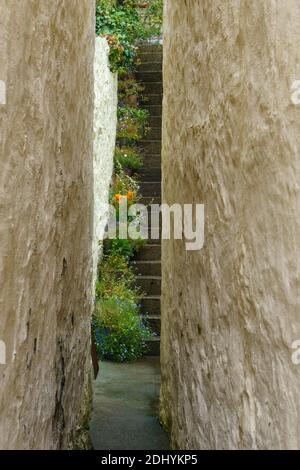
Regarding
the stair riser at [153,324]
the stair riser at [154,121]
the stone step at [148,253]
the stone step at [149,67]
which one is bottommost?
the stair riser at [153,324]

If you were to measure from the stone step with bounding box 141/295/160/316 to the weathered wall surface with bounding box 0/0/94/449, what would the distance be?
8.39ft

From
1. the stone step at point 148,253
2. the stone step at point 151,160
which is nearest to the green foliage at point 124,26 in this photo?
the stone step at point 151,160

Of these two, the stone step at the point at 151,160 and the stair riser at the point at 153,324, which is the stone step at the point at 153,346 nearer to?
the stair riser at the point at 153,324

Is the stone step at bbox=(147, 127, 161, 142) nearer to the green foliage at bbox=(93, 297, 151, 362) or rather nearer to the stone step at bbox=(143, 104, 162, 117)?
the stone step at bbox=(143, 104, 162, 117)

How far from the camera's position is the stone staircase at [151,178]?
20.7ft

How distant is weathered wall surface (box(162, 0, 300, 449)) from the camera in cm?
153

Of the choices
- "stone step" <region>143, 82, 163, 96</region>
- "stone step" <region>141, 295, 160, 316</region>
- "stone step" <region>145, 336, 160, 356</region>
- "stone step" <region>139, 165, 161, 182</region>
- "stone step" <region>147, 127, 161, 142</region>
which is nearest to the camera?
"stone step" <region>145, 336, 160, 356</region>

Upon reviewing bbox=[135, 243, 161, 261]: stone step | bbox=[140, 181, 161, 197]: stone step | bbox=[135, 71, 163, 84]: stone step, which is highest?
bbox=[135, 71, 163, 84]: stone step

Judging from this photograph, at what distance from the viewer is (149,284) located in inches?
257

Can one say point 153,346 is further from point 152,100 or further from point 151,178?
point 152,100

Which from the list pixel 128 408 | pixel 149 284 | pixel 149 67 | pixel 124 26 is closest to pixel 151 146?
pixel 149 67

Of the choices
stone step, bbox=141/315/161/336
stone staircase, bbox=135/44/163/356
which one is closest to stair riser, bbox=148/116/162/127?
stone staircase, bbox=135/44/163/356

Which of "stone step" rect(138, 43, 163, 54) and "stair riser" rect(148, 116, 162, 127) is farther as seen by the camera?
"stone step" rect(138, 43, 163, 54)

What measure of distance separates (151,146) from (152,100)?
1.14 metres
